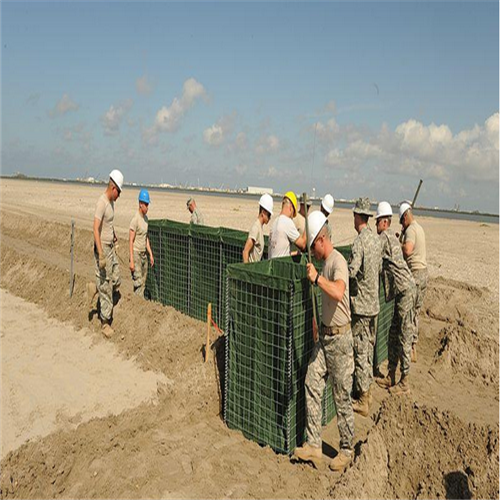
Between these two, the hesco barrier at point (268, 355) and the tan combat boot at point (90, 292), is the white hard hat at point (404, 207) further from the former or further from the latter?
the tan combat boot at point (90, 292)

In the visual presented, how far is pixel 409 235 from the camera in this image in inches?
258

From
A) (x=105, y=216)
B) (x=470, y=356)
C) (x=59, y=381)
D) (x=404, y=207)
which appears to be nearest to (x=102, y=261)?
(x=105, y=216)

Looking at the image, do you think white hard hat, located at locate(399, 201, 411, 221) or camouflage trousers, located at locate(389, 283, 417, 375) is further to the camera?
white hard hat, located at locate(399, 201, 411, 221)

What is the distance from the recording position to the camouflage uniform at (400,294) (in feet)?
19.0

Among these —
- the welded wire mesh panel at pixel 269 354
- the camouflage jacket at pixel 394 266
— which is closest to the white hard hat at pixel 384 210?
the camouflage jacket at pixel 394 266

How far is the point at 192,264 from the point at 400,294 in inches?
143

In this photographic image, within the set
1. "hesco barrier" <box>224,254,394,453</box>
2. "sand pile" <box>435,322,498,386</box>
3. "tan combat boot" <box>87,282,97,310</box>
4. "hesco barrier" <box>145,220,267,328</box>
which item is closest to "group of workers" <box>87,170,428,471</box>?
"tan combat boot" <box>87,282,97,310</box>

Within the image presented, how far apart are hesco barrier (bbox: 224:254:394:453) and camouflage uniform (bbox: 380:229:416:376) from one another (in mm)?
1585

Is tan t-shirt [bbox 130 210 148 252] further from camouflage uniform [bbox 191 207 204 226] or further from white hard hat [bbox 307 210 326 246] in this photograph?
white hard hat [bbox 307 210 326 246]

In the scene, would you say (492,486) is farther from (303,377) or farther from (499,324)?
(499,324)

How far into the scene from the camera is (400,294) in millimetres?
5902

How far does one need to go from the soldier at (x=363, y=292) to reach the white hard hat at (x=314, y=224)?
1181 mm

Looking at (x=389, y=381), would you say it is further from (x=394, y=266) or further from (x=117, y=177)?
(x=117, y=177)

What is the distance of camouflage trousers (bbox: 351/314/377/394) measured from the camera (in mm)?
5141
